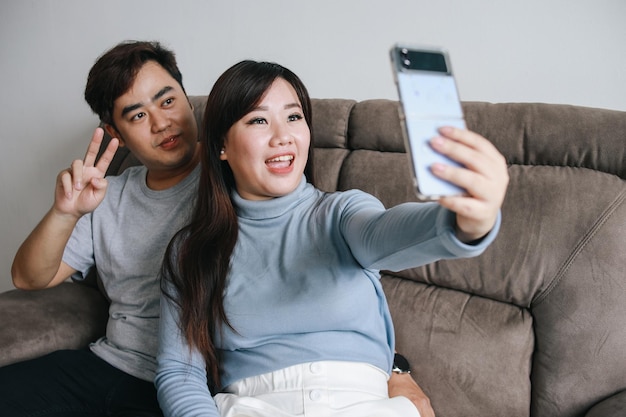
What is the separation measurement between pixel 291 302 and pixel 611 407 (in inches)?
25.5

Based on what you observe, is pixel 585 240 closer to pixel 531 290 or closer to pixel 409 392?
pixel 531 290

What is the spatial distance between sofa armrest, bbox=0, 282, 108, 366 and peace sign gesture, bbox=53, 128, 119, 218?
399 millimetres

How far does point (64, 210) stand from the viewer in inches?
49.8

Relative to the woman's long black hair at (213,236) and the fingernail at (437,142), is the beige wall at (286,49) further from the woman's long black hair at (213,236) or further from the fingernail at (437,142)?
the fingernail at (437,142)

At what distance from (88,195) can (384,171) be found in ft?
2.43

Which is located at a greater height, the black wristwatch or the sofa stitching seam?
the sofa stitching seam

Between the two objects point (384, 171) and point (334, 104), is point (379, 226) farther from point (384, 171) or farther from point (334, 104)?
point (334, 104)

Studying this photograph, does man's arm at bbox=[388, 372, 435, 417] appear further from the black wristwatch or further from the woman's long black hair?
the woman's long black hair

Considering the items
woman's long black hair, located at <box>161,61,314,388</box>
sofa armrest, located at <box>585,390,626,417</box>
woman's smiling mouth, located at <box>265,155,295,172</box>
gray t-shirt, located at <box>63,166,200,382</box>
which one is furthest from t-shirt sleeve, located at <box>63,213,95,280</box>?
sofa armrest, located at <box>585,390,626,417</box>

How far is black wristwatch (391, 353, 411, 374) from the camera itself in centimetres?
122

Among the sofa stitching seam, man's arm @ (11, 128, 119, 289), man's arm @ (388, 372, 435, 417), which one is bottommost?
man's arm @ (388, 372, 435, 417)

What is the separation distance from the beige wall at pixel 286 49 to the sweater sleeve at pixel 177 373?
954 mm

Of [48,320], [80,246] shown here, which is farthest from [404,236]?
[48,320]

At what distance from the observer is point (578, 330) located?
114 centimetres
